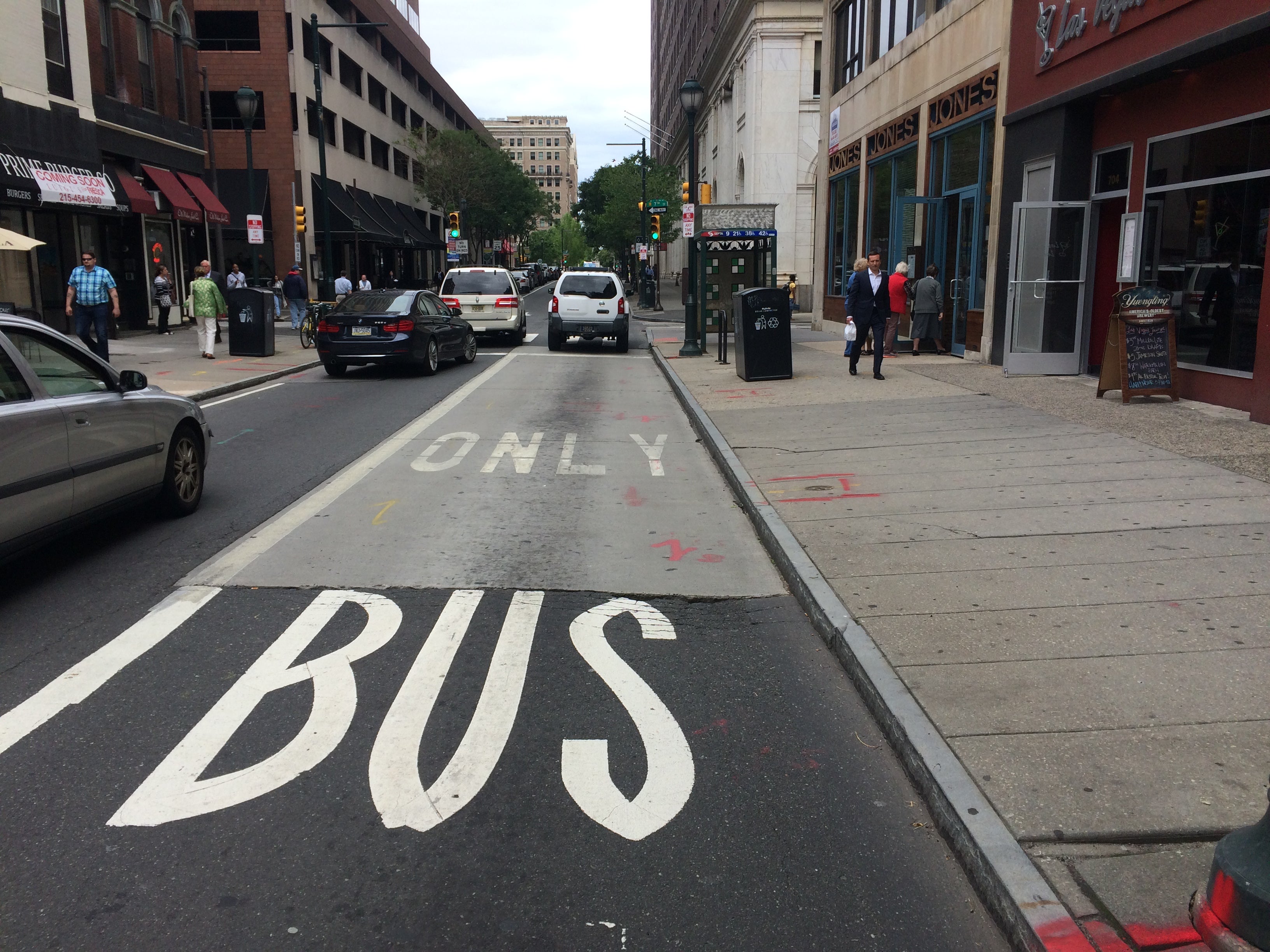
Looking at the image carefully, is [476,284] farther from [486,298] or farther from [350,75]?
[350,75]

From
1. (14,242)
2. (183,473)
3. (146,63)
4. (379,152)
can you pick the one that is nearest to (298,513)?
(183,473)

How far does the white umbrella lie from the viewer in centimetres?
2005

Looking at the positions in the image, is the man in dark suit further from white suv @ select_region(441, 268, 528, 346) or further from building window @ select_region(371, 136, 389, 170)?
building window @ select_region(371, 136, 389, 170)

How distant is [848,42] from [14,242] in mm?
19979

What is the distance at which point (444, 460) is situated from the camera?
34.7ft

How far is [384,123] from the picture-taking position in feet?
201

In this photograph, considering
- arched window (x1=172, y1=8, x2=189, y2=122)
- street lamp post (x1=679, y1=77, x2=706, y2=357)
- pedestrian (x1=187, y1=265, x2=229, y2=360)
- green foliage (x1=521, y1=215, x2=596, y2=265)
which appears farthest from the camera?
green foliage (x1=521, y1=215, x2=596, y2=265)

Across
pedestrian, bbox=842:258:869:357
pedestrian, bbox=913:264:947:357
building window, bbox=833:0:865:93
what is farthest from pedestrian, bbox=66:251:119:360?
building window, bbox=833:0:865:93

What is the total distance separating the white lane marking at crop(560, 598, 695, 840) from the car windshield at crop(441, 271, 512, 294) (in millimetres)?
21406

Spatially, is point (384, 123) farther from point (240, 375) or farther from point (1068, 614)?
→ point (1068, 614)

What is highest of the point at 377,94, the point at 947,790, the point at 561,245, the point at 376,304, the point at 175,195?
the point at 377,94

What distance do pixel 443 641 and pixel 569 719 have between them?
1153 mm

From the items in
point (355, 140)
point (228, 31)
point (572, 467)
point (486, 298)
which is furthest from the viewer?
point (355, 140)

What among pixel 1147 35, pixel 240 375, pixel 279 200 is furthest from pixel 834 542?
pixel 279 200
